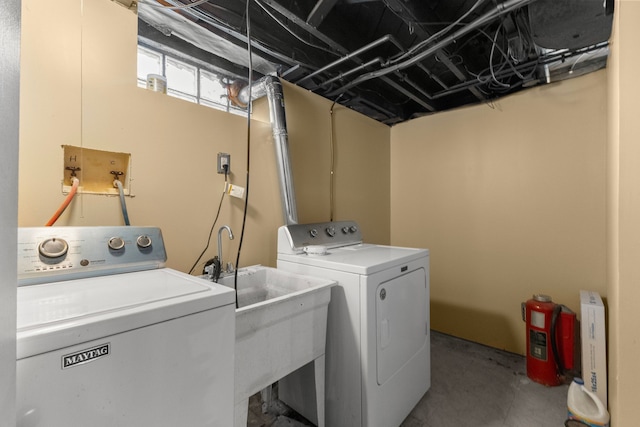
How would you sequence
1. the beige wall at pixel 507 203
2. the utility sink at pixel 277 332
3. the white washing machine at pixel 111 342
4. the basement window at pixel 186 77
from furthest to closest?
the beige wall at pixel 507 203
the basement window at pixel 186 77
the utility sink at pixel 277 332
the white washing machine at pixel 111 342

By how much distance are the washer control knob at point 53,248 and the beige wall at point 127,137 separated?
0.87 ft

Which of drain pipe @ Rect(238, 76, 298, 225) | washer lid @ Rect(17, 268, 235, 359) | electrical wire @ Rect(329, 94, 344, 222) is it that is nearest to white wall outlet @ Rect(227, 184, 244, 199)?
drain pipe @ Rect(238, 76, 298, 225)

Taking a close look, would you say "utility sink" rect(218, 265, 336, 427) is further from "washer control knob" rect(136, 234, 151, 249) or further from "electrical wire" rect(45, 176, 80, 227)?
"electrical wire" rect(45, 176, 80, 227)

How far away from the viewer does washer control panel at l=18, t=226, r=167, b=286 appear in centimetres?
92

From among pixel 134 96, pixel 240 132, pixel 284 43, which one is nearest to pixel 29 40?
pixel 134 96

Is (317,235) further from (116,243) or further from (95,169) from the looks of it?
(95,169)

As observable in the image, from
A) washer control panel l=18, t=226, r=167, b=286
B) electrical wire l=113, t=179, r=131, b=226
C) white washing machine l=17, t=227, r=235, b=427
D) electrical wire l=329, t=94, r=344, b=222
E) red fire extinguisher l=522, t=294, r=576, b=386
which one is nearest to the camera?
white washing machine l=17, t=227, r=235, b=427

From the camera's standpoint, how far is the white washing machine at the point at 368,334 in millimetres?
1357

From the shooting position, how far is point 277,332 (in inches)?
46.2

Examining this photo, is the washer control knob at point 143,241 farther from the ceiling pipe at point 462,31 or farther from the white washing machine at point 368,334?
the ceiling pipe at point 462,31

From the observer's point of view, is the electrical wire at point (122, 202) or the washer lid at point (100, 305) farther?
the electrical wire at point (122, 202)

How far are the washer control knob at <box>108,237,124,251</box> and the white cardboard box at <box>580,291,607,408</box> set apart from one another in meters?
2.62

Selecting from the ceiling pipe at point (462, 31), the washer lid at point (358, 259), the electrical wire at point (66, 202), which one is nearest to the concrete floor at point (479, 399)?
the washer lid at point (358, 259)

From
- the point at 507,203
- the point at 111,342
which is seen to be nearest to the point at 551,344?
the point at 507,203
